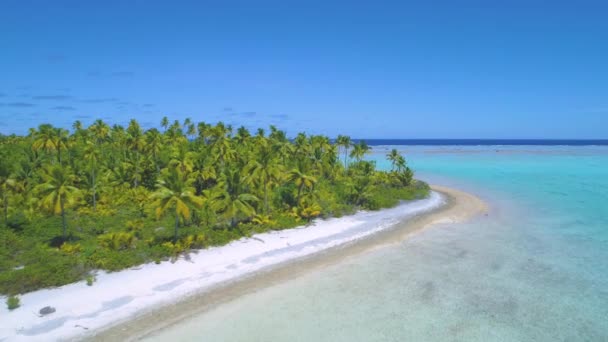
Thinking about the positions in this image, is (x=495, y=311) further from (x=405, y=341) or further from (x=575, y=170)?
(x=575, y=170)

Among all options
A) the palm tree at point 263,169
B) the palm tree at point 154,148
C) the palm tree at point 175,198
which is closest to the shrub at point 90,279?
the palm tree at point 175,198

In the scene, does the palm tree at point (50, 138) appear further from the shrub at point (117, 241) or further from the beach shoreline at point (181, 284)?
the beach shoreline at point (181, 284)

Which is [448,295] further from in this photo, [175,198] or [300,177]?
[175,198]

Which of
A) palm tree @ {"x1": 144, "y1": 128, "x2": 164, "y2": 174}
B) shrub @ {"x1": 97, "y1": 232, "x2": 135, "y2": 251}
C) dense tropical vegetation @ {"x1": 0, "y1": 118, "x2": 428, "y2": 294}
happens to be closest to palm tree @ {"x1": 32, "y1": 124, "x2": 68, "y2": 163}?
dense tropical vegetation @ {"x1": 0, "y1": 118, "x2": 428, "y2": 294}

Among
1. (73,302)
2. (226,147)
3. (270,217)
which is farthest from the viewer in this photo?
(226,147)

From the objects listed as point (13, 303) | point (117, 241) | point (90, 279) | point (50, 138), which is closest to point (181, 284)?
point (90, 279)

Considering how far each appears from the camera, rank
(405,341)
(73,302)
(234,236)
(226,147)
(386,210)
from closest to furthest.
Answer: (405,341), (73,302), (234,236), (386,210), (226,147)

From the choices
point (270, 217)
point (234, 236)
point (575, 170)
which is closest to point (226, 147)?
point (270, 217)
